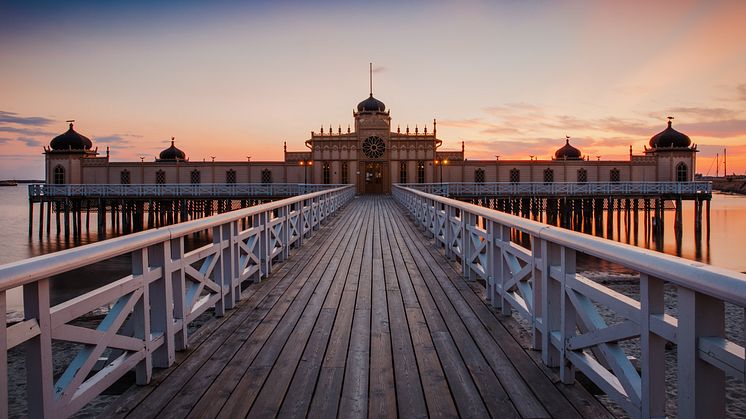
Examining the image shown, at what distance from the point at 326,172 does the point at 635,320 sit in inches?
1694

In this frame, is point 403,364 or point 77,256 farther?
point 403,364

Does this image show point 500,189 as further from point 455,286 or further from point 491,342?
point 491,342

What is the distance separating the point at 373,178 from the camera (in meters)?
44.9

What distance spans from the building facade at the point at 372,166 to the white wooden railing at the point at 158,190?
253 inches

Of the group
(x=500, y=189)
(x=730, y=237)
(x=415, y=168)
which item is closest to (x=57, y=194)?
(x=415, y=168)

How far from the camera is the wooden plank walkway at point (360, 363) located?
3.20m

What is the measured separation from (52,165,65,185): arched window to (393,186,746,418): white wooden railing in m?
50.2

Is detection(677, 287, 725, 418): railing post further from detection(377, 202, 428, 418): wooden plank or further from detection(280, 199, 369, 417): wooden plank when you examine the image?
detection(280, 199, 369, 417): wooden plank

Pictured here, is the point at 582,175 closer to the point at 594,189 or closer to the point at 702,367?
the point at 594,189

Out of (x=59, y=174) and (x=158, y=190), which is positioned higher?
(x=59, y=174)

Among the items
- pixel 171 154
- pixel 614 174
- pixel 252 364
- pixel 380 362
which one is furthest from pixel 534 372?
pixel 171 154

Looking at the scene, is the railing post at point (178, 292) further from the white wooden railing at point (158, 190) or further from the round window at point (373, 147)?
the round window at point (373, 147)

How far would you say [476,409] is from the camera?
124 inches

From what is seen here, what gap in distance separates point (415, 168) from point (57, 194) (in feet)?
93.1
